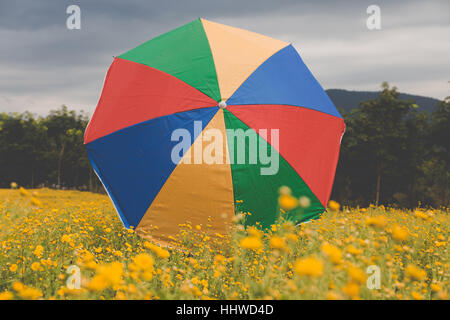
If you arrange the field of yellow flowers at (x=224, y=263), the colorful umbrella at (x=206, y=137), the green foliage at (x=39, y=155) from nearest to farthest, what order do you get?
the field of yellow flowers at (x=224, y=263) < the colorful umbrella at (x=206, y=137) < the green foliage at (x=39, y=155)

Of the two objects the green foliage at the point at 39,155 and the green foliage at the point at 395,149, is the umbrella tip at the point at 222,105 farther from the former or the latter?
the green foliage at the point at 39,155

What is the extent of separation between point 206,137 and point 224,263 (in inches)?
63.3

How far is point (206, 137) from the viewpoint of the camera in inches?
159

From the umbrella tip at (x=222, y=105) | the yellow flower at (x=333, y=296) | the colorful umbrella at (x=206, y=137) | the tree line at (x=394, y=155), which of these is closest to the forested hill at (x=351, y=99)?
the tree line at (x=394, y=155)

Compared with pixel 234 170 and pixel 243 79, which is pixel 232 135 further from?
pixel 243 79

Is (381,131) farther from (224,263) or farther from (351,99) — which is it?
(351,99)

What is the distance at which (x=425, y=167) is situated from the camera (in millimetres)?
21047

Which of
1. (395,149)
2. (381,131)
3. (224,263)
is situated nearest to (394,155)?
(395,149)

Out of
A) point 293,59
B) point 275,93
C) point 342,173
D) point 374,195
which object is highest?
point 293,59

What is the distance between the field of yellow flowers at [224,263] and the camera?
1822 millimetres

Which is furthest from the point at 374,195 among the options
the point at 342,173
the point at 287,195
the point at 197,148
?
the point at 287,195

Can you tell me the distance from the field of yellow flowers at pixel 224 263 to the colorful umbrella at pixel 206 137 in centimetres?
40

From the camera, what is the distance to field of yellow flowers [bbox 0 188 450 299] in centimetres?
182

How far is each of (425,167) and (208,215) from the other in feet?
71.1
